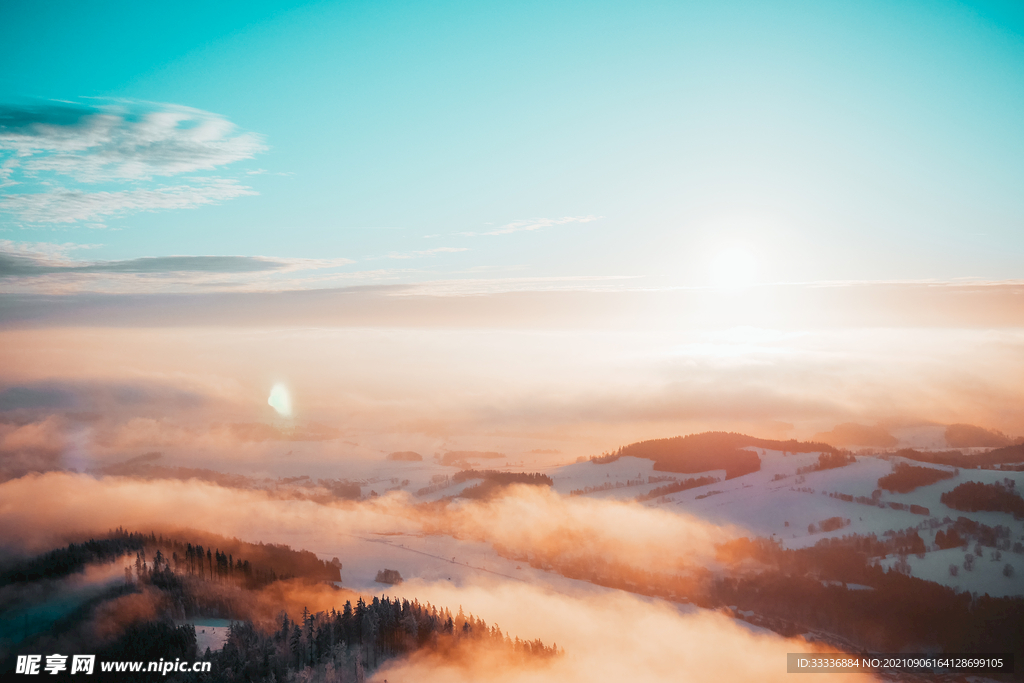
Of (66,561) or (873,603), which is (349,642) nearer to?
(66,561)

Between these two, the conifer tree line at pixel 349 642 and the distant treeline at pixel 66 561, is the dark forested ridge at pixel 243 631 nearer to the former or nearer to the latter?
the conifer tree line at pixel 349 642

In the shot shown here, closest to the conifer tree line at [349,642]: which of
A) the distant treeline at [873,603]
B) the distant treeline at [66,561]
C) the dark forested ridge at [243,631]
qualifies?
the dark forested ridge at [243,631]

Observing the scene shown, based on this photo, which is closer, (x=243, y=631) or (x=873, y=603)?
(x=243, y=631)

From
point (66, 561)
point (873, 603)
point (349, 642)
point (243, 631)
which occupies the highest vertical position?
point (243, 631)

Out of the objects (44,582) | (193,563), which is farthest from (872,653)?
(44,582)

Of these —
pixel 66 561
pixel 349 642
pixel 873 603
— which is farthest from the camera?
pixel 66 561

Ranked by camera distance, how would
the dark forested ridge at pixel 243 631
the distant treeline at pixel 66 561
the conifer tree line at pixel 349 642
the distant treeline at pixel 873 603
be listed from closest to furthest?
1. the conifer tree line at pixel 349 642
2. the dark forested ridge at pixel 243 631
3. the distant treeline at pixel 873 603
4. the distant treeline at pixel 66 561

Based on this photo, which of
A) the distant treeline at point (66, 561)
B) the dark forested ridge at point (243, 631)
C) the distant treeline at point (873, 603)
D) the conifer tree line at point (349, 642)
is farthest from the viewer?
the distant treeline at point (66, 561)

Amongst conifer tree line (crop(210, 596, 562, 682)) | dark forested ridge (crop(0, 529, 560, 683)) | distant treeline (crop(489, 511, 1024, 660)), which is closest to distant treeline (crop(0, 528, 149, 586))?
dark forested ridge (crop(0, 529, 560, 683))

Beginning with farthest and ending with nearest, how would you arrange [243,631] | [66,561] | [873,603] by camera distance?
1. [66,561]
2. [873,603]
3. [243,631]

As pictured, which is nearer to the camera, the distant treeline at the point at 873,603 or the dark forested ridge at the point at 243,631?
the dark forested ridge at the point at 243,631

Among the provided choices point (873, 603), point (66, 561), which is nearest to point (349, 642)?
point (66, 561)

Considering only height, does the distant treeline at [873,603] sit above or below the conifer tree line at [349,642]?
below
